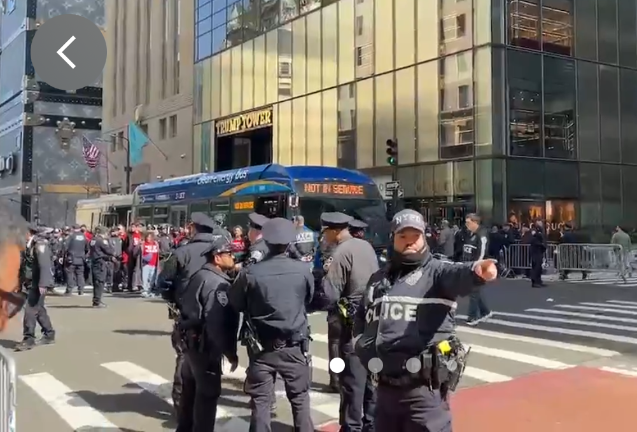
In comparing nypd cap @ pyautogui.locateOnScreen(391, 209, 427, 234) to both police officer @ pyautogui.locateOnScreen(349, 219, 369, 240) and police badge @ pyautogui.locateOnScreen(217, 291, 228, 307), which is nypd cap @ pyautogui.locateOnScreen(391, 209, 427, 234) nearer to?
police badge @ pyautogui.locateOnScreen(217, 291, 228, 307)

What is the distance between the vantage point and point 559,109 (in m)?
28.4

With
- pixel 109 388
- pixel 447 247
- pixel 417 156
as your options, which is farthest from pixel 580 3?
pixel 109 388

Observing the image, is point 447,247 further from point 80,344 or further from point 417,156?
point 417,156

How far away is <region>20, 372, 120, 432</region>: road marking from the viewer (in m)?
6.71

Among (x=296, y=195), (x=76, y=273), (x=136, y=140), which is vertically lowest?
(x=76, y=273)

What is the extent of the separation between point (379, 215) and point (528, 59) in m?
12.7

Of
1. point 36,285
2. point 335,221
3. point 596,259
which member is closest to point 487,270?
point 335,221

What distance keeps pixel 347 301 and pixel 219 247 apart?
3.99ft

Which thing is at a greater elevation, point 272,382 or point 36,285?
point 36,285

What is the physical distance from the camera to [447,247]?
16125 mm

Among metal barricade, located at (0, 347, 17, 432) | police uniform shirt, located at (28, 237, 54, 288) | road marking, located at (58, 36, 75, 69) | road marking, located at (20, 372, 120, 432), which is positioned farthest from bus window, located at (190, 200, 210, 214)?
metal barricade, located at (0, 347, 17, 432)

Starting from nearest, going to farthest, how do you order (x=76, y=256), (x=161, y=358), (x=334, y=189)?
1. (x=161, y=358)
2. (x=334, y=189)
3. (x=76, y=256)

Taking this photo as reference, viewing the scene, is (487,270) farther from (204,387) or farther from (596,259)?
(596,259)

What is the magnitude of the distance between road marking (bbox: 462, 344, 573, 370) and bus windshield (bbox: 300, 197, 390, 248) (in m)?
7.20
